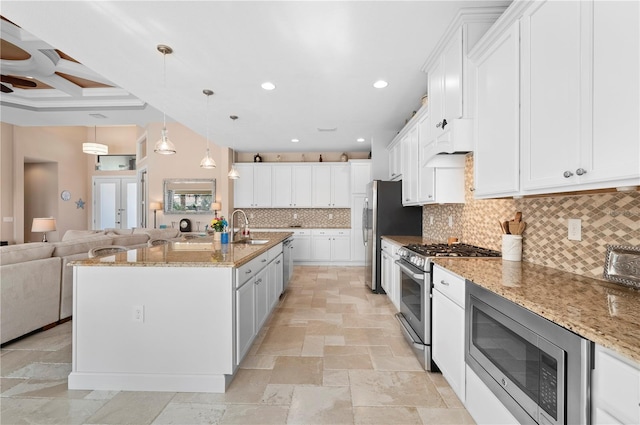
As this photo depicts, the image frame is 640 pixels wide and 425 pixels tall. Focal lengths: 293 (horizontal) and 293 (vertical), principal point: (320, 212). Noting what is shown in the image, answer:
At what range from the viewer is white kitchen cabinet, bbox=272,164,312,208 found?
7.01m

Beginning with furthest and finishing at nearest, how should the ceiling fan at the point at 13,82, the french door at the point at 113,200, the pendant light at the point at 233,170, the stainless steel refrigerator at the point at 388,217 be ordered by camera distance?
1. the french door at the point at 113,200
2. the ceiling fan at the point at 13,82
3. the pendant light at the point at 233,170
4. the stainless steel refrigerator at the point at 388,217

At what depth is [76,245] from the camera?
10.9 ft

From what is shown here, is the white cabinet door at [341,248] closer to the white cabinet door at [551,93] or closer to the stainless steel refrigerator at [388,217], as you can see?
the stainless steel refrigerator at [388,217]

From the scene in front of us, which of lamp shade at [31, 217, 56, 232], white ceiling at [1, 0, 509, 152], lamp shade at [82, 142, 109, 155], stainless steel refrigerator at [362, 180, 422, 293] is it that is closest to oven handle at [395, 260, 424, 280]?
stainless steel refrigerator at [362, 180, 422, 293]

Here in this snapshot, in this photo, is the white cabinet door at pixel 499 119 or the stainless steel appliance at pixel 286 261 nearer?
the white cabinet door at pixel 499 119

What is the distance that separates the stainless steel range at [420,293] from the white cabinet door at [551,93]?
876mm

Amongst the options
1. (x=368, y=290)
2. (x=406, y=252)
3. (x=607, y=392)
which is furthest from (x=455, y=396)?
(x=368, y=290)

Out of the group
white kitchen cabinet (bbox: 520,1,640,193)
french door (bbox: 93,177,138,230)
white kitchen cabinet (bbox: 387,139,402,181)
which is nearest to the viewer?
white kitchen cabinet (bbox: 520,1,640,193)

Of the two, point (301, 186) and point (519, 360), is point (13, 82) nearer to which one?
point (301, 186)

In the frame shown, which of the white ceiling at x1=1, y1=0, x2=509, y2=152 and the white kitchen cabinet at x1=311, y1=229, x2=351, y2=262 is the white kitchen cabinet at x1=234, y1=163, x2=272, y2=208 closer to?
the white kitchen cabinet at x1=311, y1=229, x2=351, y2=262

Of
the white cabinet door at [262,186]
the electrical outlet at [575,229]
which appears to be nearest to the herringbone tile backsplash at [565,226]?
the electrical outlet at [575,229]

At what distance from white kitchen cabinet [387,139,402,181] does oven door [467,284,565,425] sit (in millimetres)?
3073

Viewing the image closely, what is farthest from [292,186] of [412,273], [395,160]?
[412,273]

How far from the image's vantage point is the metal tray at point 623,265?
127 cm
